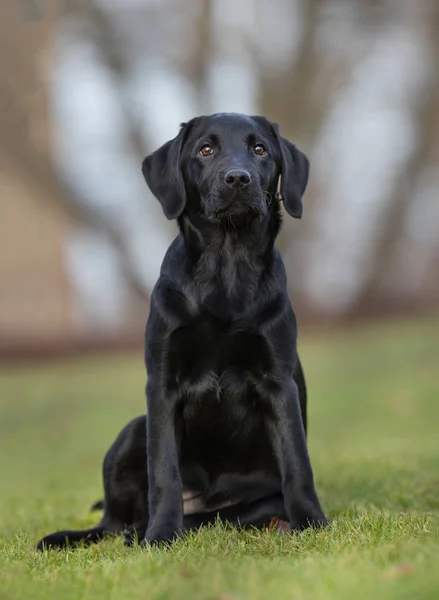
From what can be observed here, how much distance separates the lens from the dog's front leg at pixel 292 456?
3.72 m

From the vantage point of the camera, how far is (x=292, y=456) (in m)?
3.77

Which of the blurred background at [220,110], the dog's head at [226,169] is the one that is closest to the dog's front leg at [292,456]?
the dog's head at [226,169]

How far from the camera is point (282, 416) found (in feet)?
12.5

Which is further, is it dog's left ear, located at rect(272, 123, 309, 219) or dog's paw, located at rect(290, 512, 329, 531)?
dog's left ear, located at rect(272, 123, 309, 219)

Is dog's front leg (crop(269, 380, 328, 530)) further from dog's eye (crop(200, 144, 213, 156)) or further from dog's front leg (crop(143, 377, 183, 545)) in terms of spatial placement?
dog's eye (crop(200, 144, 213, 156))

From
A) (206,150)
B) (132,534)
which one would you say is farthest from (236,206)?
(132,534)

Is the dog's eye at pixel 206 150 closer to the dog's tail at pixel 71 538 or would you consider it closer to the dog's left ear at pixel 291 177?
the dog's left ear at pixel 291 177

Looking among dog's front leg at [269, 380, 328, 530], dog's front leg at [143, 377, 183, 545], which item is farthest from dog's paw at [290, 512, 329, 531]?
dog's front leg at [143, 377, 183, 545]

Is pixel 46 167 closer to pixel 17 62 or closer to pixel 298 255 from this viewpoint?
pixel 17 62

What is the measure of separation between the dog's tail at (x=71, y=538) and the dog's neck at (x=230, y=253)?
1.12 meters

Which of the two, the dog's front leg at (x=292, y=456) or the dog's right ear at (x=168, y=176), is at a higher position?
the dog's right ear at (x=168, y=176)

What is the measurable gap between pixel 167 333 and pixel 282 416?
1.78 ft

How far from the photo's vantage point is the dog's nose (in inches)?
147

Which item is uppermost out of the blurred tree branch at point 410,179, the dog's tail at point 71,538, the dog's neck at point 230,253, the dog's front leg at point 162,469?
the blurred tree branch at point 410,179
